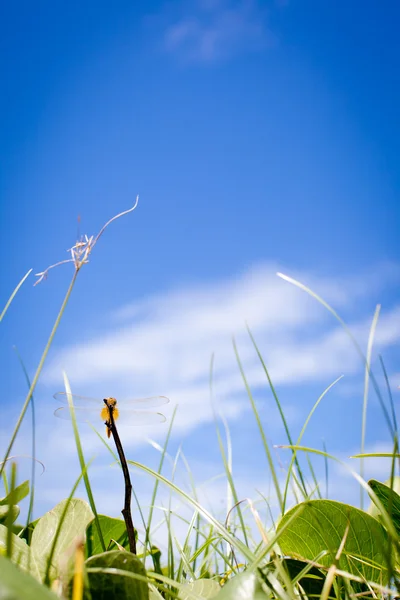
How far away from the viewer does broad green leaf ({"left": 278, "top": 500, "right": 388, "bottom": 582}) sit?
3.08 ft

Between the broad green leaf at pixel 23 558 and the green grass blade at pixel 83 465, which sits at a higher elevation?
the green grass blade at pixel 83 465

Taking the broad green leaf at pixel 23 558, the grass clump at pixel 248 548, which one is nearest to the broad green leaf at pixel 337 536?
the grass clump at pixel 248 548

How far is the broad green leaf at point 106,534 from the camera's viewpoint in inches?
40.5

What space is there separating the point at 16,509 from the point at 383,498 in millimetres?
773

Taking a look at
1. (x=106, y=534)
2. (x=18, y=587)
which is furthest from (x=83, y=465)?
(x=18, y=587)

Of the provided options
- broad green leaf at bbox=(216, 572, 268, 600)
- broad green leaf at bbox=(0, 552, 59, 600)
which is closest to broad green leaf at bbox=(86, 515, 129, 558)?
broad green leaf at bbox=(216, 572, 268, 600)

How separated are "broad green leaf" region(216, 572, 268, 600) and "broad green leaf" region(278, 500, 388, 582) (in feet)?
1.07

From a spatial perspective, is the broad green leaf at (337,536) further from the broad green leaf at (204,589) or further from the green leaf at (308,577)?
the broad green leaf at (204,589)

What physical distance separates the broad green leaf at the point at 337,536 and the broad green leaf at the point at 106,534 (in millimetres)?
351

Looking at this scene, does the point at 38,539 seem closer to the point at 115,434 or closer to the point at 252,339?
the point at 115,434

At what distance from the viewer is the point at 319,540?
99 cm

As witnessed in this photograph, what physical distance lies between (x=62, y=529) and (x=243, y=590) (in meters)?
0.47

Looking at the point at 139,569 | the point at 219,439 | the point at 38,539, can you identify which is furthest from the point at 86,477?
the point at 219,439

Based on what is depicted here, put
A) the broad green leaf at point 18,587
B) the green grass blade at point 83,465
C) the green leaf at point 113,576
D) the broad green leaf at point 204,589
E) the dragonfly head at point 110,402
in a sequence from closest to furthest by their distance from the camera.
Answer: the broad green leaf at point 18,587, the green leaf at point 113,576, the broad green leaf at point 204,589, the green grass blade at point 83,465, the dragonfly head at point 110,402
